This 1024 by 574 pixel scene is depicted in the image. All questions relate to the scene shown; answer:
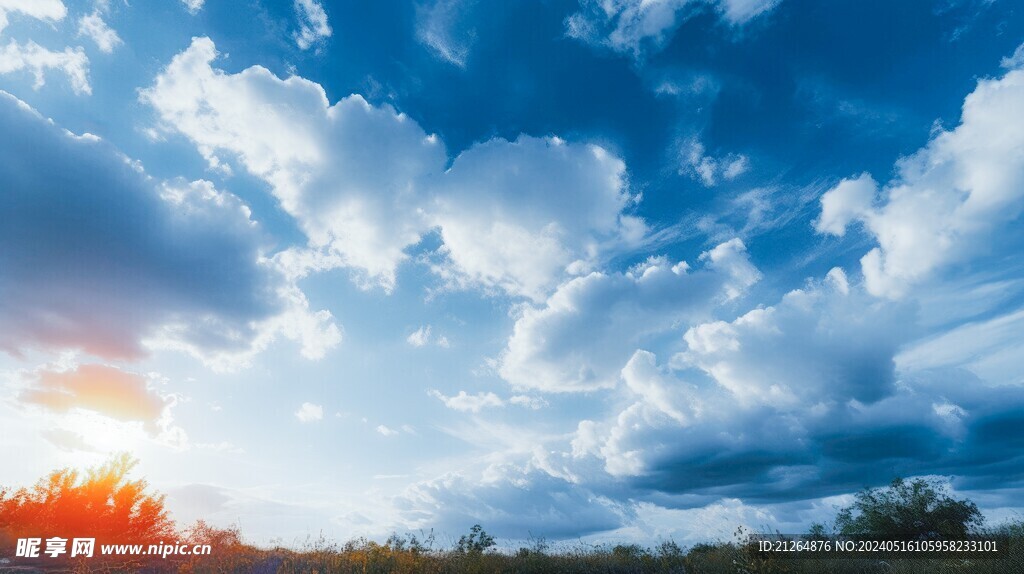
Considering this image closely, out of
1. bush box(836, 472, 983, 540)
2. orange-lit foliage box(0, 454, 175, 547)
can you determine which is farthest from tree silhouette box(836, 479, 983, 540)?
orange-lit foliage box(0, 454, 175, 547)

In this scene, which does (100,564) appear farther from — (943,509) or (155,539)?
(943,509)

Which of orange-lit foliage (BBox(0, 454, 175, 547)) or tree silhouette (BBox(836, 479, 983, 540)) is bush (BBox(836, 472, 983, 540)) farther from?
orange-lit foliage (BBox(0, 454, 175, 547))

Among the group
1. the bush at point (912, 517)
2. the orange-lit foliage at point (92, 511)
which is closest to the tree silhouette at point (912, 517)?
the bush at point (912, 517)

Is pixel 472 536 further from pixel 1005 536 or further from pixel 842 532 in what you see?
pixel 842 532

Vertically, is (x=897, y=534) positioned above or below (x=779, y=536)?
below

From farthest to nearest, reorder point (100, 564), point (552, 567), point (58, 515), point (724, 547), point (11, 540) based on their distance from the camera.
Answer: point (58, 515) → point (11, 540) → point (724, 547) → point (552, 567) → point (100, 564)

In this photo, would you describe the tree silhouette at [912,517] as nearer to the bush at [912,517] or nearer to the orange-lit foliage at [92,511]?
the bush at [912,517]

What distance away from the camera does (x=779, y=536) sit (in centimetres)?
2330

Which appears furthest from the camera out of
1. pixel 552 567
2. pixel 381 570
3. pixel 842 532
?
pixel 842 532

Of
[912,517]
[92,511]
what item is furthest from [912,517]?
[92,511]

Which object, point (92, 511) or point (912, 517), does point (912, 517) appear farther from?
point (92, 511)

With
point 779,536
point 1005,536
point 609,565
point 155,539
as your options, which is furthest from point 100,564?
point 1005,536

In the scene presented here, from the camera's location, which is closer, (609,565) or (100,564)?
(100,564)

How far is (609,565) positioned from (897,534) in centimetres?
3065
